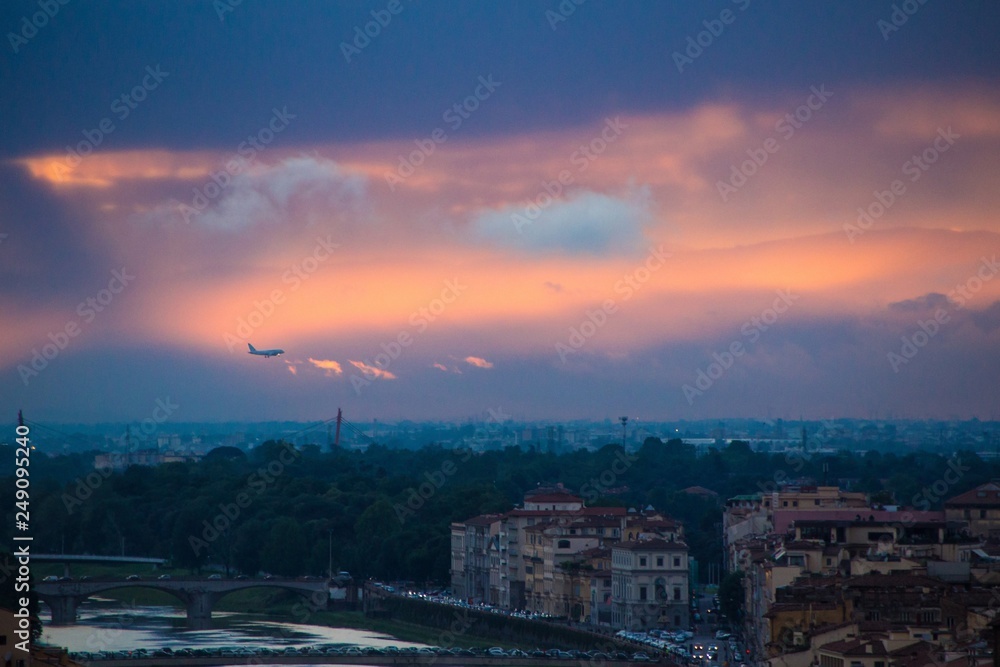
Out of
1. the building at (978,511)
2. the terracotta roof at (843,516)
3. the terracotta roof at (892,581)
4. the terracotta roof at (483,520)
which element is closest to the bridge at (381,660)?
the terracotta roof at (892,581)

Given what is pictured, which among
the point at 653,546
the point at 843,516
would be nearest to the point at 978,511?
the point at 843,516

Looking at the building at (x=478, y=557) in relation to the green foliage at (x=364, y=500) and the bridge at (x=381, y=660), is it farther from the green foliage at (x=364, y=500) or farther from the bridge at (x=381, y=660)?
the bridge at (x=381, y=660)

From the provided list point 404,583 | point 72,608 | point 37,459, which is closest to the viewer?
point 72,608

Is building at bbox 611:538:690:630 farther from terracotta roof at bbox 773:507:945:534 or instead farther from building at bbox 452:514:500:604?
building at bbox 452:514:500:604

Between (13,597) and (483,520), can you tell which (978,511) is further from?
(13,597)

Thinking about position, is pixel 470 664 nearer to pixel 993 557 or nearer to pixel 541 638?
pixel 541 638

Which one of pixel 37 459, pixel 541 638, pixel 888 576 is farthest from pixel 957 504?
pixel 37 459

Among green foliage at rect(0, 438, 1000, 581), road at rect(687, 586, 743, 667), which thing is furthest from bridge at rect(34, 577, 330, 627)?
road at rect(687, 586, 743, 667)
